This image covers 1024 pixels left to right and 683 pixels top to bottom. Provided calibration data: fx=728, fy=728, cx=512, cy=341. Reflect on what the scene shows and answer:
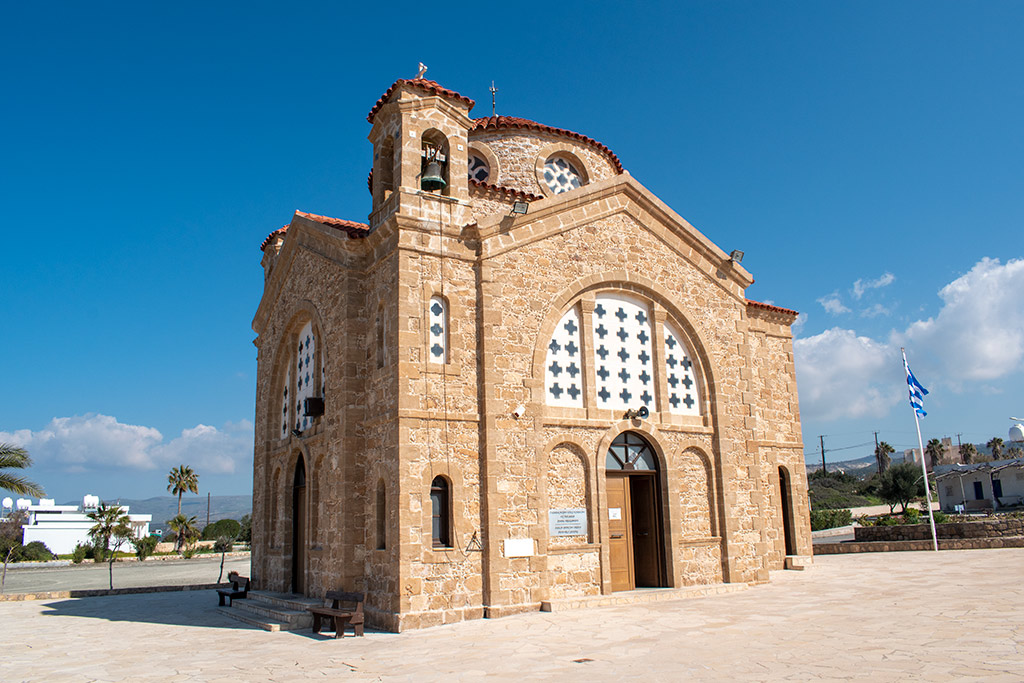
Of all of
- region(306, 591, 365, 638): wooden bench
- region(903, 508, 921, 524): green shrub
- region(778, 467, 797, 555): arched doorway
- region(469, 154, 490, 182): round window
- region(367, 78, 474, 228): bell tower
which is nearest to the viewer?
region(306, 591, 365, 638): wooden bench

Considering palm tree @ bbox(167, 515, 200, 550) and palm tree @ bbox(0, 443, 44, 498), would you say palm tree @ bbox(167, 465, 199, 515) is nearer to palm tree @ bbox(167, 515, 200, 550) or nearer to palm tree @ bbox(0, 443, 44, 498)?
palm tree @ bbox(167, 515, 200, 550)

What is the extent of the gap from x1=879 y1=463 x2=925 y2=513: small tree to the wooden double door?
2606 centimetres

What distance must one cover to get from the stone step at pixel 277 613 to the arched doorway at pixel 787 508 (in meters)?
12.5

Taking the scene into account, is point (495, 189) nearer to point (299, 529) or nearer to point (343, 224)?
point (343, 224)

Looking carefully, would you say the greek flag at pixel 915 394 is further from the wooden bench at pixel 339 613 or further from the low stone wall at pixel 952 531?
the wooden bench at pixel 339 613

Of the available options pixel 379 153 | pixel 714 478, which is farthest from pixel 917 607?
pixel 379 153

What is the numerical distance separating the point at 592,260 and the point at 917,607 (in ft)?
25.9

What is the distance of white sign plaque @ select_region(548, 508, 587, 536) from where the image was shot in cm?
1252

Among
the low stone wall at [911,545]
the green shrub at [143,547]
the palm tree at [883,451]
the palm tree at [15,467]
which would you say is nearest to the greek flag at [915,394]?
the low stone wall at [911,545]

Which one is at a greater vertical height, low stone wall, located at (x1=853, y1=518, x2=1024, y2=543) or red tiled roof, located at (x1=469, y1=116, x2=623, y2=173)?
red tiled roof, located at (x1=469, y1=116, x2=623, y2=173)

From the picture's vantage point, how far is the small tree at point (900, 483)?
115 feet

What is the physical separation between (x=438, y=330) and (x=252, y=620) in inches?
239

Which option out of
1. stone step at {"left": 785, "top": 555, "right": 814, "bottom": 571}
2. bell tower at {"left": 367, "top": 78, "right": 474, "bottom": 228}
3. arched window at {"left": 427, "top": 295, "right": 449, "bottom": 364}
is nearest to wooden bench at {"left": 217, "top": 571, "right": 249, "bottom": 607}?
arched window at {"left": 427, "top": 295, "right": 449, "bottom": 364}

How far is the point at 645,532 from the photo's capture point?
1426 cm
